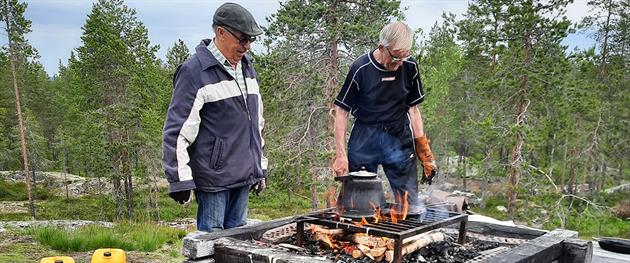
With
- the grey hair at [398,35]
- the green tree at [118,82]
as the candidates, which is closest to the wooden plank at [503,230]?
the grey hair at [398,35]

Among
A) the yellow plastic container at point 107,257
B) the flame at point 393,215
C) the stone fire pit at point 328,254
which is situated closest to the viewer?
the stone fire pit at point 328,254

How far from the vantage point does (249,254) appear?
2.76 metres

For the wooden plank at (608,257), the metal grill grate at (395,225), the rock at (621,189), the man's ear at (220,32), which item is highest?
the man's ear at (220,32)

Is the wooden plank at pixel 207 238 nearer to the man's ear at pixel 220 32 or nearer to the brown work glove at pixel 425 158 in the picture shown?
the man's ear at pixel 220 32

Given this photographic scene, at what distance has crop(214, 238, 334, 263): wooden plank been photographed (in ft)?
8.64

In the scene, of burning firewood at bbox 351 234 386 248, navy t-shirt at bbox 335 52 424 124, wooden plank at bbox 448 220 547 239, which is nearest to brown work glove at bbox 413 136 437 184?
navy t-shirt at bbox 335 52 424 124

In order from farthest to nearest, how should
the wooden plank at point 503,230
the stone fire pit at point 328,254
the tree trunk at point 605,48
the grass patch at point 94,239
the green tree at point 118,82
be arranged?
the green tree at point 118,82 < the tree trunk at point 605,48 < the grass patch at point 94,239 < the wooden plank at point 503,230 < the stone fire pit at point 328,254

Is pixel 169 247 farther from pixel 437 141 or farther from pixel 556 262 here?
pixel 437 141

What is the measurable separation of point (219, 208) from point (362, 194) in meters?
0.99

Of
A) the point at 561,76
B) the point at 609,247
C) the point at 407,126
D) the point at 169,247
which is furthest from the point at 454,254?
the point at 561,76

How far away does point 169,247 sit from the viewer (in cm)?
680

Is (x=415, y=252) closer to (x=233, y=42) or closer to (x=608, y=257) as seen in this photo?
(x=233, y=42)

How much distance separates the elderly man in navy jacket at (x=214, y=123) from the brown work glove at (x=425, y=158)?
154cm

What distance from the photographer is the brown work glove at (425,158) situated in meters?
4.09
